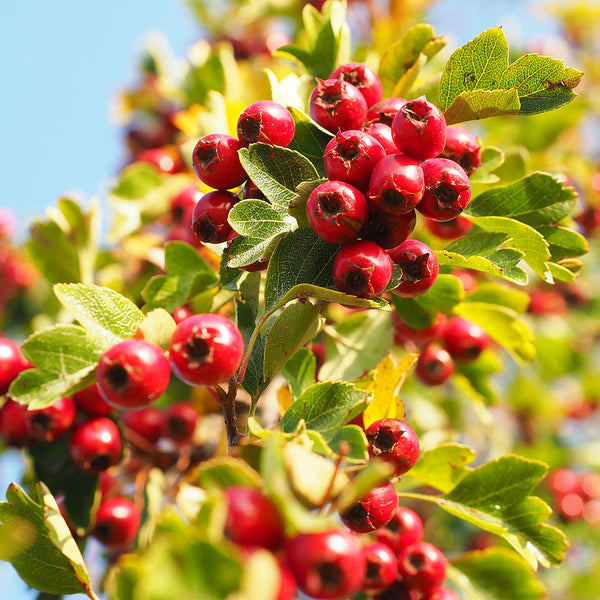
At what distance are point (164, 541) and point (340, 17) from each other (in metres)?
1.35

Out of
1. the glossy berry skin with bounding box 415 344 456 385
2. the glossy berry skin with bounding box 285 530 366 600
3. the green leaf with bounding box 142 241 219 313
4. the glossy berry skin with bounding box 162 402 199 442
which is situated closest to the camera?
the glossy berry skin with bounding box 285 530 366 600

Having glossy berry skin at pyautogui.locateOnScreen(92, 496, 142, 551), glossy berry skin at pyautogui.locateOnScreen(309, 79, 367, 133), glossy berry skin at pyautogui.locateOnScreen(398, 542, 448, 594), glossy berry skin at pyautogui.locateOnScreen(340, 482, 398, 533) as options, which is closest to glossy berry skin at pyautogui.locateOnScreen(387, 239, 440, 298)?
glossy berry skin at pyautogui.locateOnScreen(309, 79, 367, 133)

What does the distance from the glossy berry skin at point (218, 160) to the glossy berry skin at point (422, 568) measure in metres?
0.92

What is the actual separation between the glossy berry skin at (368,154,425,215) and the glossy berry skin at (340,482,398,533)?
0.52 meters

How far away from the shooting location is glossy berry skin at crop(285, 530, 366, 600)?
0.76 metres

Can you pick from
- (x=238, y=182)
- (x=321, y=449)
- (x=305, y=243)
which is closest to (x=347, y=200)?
(x=305, y=243)

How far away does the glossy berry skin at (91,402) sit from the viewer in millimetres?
1646

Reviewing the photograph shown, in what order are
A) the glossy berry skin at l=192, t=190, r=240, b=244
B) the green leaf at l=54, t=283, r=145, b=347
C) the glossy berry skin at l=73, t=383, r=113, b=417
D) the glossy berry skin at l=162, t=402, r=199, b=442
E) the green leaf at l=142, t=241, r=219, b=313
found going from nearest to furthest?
1. the green leaf at l=54, t=283, r=145, b=347
2. the glossy berry skin at l=192, t=190, r=240, b=244
3. the green leaf at l=142, t=241, r=219, b=313
4. the glossy berry skin at l=73, t=383, r=113, b=417
5. the glossy berry skin at l=162, t=402, r=199, b=442

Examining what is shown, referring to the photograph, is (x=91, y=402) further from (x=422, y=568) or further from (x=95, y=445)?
(x=422, y=568)

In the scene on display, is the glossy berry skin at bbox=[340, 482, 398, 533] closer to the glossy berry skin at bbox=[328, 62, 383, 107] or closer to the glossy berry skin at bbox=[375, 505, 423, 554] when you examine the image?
the glossy berry skin at bbox=[375, 505, 423, 554]

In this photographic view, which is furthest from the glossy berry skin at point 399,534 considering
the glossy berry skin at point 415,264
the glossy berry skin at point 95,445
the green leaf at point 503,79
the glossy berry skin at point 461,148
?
the green leaf at point 503,79

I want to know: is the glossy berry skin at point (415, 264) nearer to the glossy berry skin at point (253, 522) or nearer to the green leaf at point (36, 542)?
the glossy berry skin at point (253, 522)

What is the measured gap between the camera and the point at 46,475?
1.66 meters

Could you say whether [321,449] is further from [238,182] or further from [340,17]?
[340,17]
